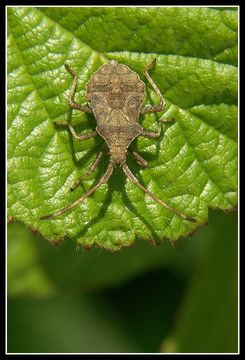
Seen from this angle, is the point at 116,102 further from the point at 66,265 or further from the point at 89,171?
the point at 66,265

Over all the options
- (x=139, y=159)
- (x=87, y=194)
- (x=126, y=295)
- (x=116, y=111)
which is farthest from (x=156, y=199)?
(x=126, y=295)

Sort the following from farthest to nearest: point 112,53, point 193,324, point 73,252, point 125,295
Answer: point 125,295
point 73,252
point 193,324
point 112,53

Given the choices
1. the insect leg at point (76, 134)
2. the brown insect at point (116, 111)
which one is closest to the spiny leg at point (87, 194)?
the brown insect at point (116, 111)

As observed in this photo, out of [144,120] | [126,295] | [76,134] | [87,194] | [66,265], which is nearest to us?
[87,194]

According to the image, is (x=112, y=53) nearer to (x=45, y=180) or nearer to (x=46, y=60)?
(x=46, y=60)

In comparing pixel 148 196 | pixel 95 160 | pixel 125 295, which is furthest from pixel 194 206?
pixel 125 295

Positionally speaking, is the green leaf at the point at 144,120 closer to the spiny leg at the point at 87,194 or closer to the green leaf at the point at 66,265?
the spiny leg at the point at 87,194
